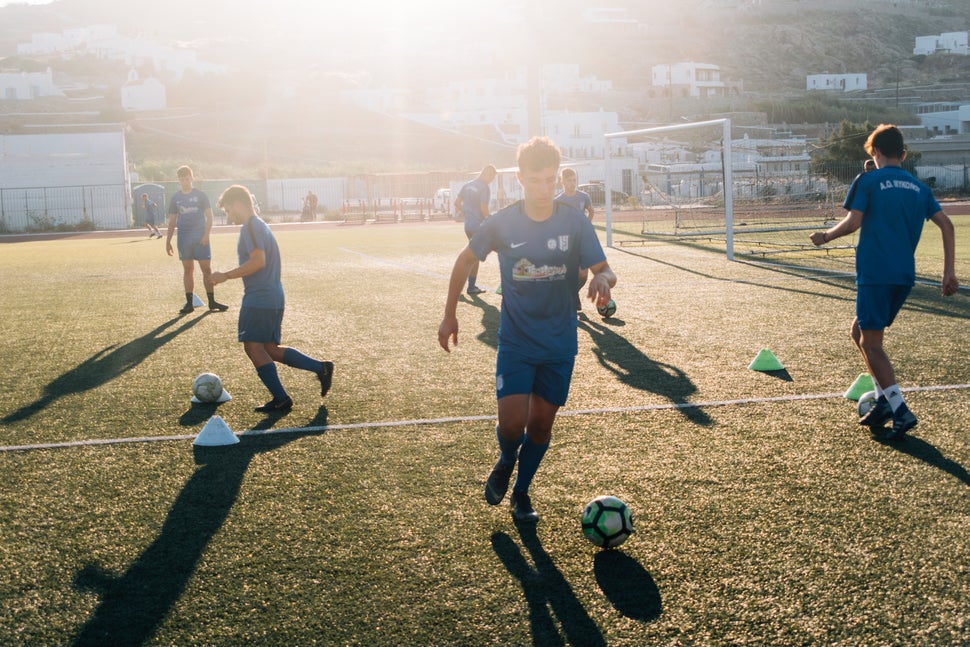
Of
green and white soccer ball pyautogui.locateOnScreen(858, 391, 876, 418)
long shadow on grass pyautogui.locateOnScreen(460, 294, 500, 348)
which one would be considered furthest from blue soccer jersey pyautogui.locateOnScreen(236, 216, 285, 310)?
green and white soccer ball pyautogui.locateOnScreen(858, 391, 876, 418)

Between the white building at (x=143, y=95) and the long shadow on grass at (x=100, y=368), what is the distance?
4805 inches

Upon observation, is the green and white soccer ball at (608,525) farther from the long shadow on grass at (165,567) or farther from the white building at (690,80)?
the white building at (690,80)

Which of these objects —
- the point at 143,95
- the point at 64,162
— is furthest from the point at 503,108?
the point at 64,162

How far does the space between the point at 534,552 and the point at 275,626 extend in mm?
1330

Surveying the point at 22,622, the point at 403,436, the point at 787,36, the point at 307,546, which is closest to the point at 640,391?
the point at 403,436

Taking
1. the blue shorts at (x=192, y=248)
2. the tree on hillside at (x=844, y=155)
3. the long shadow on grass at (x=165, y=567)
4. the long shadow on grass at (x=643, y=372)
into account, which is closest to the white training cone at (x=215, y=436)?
the long shadow on grass at (x=165, y=567)

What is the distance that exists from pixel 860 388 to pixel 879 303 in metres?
1.25

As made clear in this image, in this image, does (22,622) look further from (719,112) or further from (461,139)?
(719,112)

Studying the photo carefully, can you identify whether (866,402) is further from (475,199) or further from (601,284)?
(475,199)

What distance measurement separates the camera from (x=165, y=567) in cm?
449

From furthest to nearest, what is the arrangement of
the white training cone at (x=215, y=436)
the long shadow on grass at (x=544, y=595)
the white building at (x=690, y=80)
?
the white building at (x=690, y=80)
the white training cone at (x=215, y=436)
the long shadow on grass at (x=544, y=595)

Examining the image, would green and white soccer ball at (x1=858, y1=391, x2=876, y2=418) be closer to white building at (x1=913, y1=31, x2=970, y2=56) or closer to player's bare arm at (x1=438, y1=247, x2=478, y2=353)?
player's bare arm at (x1=438, y1=247, x2=478, y2=353)

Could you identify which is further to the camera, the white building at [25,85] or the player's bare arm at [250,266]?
the white building at [25,85]

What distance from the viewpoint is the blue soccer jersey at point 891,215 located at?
634cm
